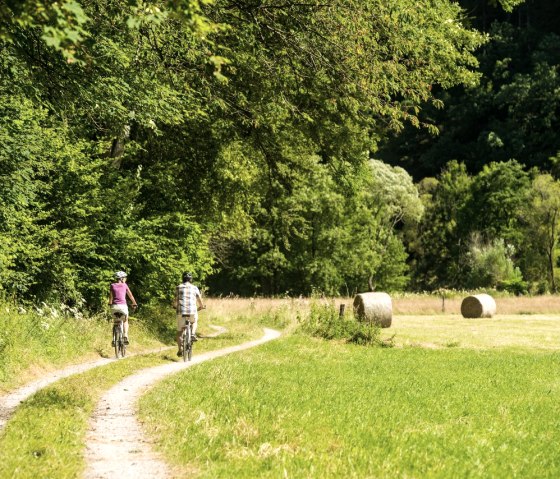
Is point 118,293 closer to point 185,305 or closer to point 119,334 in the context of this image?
point 119,334

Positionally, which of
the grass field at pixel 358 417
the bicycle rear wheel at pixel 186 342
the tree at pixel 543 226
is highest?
the tree at pixel 543 226

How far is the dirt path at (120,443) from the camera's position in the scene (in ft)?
21.4

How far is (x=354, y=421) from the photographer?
8.72 m

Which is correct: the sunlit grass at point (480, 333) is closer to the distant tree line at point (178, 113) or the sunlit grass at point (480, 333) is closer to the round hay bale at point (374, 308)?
the round hay bale at point (374, 308)

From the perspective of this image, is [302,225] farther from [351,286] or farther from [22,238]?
[22,238]

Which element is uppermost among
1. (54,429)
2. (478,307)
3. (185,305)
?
(185,305)

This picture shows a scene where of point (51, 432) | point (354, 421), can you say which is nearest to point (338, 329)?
point (354, 421)

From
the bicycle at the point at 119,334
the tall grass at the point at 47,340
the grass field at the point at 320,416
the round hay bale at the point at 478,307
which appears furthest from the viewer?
the round hay bale at the point at 478,307

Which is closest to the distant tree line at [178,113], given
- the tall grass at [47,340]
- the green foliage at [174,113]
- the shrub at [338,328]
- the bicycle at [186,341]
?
the green foliage at [174,113]

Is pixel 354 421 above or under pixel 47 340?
under

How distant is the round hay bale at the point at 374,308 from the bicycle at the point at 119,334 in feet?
52.4

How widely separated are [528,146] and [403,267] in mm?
25651

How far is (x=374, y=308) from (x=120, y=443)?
24.5 metres

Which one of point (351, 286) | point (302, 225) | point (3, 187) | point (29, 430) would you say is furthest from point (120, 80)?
point (351, 286)
